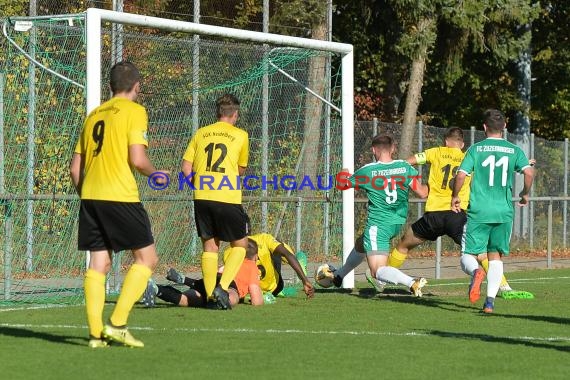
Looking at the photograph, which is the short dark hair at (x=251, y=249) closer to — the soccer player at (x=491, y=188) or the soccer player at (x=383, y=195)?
the soccer player at (x=383, y=195)

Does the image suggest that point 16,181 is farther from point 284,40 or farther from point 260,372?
point 260,372

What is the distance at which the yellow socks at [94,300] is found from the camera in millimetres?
9219

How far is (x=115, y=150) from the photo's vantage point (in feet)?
30.6

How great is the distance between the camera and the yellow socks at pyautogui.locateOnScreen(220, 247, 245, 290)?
40.5ft

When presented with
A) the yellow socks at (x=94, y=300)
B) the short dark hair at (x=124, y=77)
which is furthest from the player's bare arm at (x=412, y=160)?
the yellow socks at (x=94, y=300)

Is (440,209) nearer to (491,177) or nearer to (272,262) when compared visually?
(491,177)

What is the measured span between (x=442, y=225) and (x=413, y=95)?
472 inches

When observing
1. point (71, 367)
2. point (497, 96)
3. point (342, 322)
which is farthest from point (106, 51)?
point (497, 96)

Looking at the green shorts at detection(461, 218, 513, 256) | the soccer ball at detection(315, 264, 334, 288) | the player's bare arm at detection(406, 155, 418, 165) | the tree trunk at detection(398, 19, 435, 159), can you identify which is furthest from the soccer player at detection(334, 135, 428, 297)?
the tree trunk at detection(398, 19, 435, 159)

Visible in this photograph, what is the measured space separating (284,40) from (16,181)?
11.6 ft

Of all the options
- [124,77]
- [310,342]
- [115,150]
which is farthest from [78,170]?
[310,342]

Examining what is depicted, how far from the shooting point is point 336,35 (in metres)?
27.5

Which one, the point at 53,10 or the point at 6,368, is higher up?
the point at 53,10

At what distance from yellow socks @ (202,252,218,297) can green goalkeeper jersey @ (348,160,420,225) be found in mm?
2159
